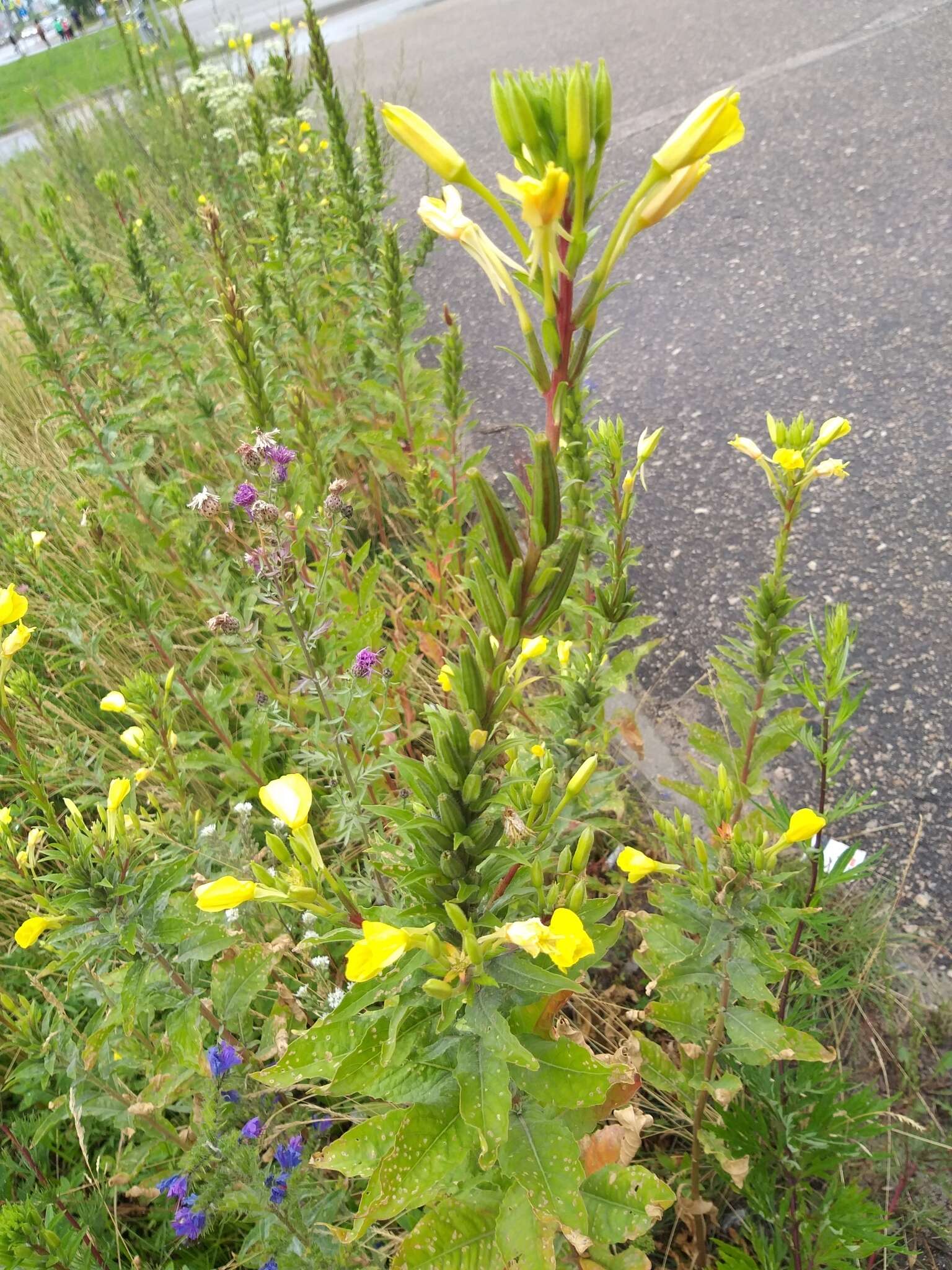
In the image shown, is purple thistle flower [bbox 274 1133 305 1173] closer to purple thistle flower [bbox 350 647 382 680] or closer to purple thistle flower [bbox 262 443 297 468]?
purple thistle flower [bbox 350 647 382 680]

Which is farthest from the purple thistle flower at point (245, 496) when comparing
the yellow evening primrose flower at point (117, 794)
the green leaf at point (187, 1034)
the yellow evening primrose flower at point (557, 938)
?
the yellow evening primrose flower at point (557, 938)

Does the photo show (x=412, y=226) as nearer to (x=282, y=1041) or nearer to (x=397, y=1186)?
(x=282, y=1041)

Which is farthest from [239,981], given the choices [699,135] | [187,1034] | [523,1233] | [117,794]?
[699,135]

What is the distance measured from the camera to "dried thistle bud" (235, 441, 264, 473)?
1587 mm

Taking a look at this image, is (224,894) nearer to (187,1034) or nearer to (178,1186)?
(187,1034)

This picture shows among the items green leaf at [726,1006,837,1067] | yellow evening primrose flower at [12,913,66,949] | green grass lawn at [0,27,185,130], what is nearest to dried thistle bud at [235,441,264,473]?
yellow evening primrose flower at [12,913,66,949]

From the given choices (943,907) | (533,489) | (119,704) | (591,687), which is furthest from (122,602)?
(943,907)

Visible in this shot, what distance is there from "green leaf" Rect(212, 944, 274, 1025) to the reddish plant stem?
561 mm

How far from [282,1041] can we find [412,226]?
17.4 feet

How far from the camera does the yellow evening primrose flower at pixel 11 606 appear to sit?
1338mm

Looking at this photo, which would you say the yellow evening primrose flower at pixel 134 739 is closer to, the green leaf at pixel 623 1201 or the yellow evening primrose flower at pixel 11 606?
the yellow evening primrose flower at pixel 11 606

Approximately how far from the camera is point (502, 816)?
91 cm

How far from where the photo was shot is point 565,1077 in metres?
1.03

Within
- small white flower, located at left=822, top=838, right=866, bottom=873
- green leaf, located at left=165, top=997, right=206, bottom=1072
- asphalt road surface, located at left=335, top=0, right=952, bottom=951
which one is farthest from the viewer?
asphalt road surface, located at left=335, top=0, right=952, bottom=951
